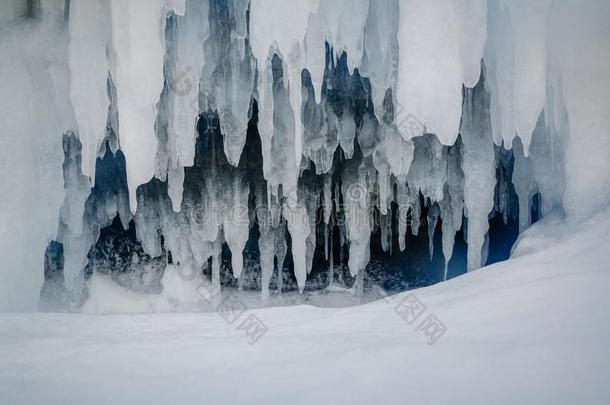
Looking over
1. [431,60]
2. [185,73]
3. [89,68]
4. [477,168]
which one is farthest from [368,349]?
[89,68]

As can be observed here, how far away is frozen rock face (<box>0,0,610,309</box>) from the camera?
4.73m

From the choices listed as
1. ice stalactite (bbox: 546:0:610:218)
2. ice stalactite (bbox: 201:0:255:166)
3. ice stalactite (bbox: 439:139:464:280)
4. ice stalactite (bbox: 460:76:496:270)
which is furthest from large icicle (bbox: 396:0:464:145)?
ice stalactite (bbox: 439:139:464:280)

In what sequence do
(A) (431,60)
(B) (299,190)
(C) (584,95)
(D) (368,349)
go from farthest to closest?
1. (B) (299,190)
2. (A) (431,60)
3. (C) (584,95)
4. (D) (368,349)

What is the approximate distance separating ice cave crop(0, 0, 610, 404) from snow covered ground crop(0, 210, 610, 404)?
16mm

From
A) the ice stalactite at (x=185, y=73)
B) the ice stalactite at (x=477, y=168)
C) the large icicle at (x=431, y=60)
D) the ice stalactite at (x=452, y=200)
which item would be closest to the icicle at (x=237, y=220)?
the ice stalactite at (x=185, y=73)

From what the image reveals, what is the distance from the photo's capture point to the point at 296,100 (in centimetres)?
520

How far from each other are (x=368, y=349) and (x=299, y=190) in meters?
6.29

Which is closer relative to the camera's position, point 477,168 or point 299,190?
point 477,168

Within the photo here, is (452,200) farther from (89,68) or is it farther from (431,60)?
(89,68)

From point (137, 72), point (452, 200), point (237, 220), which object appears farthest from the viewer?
point (237, 220)

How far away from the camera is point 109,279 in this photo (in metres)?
10.2

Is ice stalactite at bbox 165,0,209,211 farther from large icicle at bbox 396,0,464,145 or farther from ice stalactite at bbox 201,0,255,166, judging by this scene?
large icicle at bbox 396,0,464,145

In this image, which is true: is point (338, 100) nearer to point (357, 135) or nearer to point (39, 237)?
point (357, 135)

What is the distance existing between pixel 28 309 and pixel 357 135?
4.83 meters
